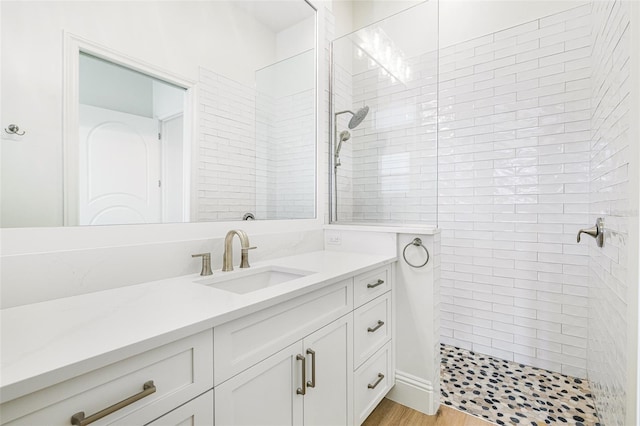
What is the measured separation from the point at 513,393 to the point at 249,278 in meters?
1.77

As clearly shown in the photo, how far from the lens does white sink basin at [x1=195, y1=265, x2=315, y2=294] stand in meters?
1.28

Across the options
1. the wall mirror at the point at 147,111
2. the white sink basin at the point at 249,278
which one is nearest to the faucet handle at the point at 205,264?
the white sink basin at the point at 249,278

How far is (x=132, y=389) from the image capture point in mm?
668

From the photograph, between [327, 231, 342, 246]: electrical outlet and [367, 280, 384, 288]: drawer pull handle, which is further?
[327, 231, 342, 246]: electrical outlet

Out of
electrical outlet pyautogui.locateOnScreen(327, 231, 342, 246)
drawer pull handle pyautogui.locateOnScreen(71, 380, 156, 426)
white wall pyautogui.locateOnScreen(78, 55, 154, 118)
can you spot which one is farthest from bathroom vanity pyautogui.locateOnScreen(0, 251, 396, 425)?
white wall pyautogui.locateOnScreen(78, 55, 154, 118)

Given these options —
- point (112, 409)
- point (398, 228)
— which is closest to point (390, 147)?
point (398, 228)

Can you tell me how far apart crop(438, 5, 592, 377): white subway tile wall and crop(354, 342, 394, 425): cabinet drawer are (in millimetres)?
1069

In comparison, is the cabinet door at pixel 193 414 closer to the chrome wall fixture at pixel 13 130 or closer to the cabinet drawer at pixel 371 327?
the cabinet drawer at pixel 371 327

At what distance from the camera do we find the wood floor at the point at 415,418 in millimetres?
1626

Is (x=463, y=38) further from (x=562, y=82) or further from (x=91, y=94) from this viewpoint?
(x=91, y=94)

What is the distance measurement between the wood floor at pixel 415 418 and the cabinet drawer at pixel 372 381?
0.41 ft

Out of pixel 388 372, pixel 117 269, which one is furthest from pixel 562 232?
pixel 117 269

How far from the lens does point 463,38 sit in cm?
244

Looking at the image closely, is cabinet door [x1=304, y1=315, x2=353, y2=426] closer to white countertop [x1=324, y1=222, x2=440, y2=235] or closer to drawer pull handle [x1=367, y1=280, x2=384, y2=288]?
drawer pull handle [x1=367, y1=280, x2=384, y2=288]
